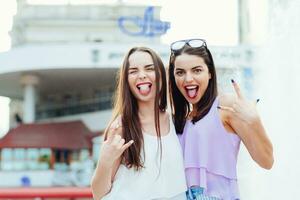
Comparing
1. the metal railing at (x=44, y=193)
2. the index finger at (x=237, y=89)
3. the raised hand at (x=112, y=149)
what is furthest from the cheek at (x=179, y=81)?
the metal railing at (x=44, y=193)

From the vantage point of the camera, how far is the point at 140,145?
231 cm

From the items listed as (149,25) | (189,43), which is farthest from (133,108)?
(149,25)

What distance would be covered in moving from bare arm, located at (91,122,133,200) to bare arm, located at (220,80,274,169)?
1.53 ft

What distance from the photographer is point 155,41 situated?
79.8ft

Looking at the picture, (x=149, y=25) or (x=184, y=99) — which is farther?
(x=149, y=25)

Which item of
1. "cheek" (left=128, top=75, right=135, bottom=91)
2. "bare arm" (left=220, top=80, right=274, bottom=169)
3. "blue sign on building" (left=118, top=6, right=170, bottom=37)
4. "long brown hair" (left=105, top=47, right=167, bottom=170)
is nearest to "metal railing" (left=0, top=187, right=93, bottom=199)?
"long brown hair" (left=105, top=47, right=167, bottom=170)

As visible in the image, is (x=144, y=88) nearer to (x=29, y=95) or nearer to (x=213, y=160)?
(x=213, y=160)

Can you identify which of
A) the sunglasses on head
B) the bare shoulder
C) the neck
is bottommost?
the neck

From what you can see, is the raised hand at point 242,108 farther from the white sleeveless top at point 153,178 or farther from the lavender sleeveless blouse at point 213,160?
the white sleeveless top at point 153,178

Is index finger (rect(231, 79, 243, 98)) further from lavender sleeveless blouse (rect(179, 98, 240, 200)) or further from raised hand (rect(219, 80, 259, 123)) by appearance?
lavender sleeveless blouse (rect(179, 98, 240, 200))

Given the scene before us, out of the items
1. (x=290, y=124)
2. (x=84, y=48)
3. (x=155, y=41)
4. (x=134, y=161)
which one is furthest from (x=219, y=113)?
(x=155, y=41)

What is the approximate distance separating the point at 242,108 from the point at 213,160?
0.88ft

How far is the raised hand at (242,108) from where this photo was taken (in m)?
2.29

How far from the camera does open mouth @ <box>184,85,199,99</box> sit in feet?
7.97
